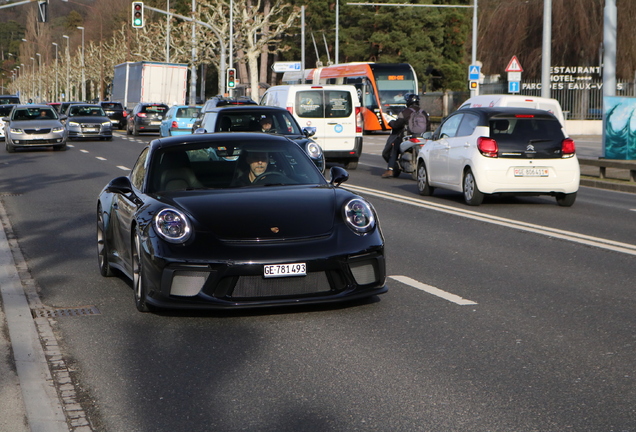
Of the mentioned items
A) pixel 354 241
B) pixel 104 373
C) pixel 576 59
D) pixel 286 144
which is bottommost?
pixel 104 373

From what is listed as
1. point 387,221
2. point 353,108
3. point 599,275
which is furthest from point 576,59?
point 599,275

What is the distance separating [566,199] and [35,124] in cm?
2275

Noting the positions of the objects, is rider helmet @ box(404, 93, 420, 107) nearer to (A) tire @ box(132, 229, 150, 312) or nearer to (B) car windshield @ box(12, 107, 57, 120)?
(A) tire @ box(132, 229, 150, 312)

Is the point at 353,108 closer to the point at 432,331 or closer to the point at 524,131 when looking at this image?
the point at 524,131

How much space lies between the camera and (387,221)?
1384cm

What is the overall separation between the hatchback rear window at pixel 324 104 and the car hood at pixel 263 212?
16797 mm

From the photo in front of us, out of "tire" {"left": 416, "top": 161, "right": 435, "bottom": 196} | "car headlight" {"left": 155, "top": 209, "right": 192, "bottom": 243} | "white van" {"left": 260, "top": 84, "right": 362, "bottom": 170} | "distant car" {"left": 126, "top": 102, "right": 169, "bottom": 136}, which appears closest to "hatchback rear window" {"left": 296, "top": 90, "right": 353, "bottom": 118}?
"white van" {"left": 260, "top": 84, "right": 362, "bottom": 170}

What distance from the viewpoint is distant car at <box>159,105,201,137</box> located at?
121ft

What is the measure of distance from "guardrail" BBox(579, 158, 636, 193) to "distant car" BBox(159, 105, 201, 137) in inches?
668

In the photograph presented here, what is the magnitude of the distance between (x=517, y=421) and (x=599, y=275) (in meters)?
4.73

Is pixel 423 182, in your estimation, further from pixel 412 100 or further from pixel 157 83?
pixel 157 83

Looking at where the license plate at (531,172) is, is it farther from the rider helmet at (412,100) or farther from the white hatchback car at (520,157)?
the rider helmet at (412,100)

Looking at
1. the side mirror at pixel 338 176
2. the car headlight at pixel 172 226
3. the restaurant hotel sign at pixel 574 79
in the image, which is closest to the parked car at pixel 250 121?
the side mirror at pixel 338 176

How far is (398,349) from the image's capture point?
252 inches
